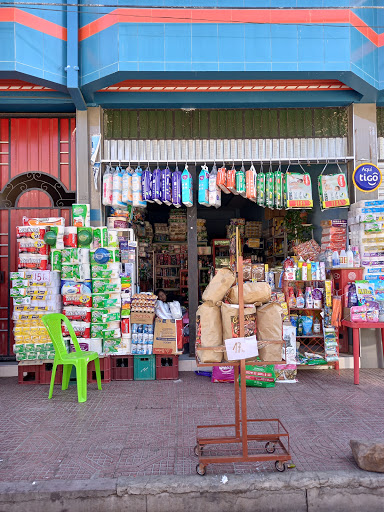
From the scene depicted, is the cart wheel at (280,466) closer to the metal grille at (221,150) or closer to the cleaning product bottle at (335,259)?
the cleaning product bottle at (335,259)

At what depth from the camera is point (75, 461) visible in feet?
12.7

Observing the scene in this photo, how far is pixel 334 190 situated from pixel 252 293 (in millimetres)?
4050

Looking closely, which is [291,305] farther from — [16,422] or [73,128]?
[73,128]

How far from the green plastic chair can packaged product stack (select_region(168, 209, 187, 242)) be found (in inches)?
184

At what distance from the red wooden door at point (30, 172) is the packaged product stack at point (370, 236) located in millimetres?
4882

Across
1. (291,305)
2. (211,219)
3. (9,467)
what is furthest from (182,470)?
(211,219)

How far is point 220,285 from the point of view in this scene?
12.3ft

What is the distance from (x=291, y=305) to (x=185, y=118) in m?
3.67

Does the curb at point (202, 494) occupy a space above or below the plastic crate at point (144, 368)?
below

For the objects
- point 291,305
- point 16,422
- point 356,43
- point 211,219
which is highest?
point 356,43

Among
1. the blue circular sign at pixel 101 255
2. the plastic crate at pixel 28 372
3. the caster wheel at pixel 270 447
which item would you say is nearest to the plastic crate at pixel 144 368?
the plastic crate at pixel 28 372

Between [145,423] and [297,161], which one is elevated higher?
[297,161]

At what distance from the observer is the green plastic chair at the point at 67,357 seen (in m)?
5.47

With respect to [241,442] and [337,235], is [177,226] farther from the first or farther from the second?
[241,442]
